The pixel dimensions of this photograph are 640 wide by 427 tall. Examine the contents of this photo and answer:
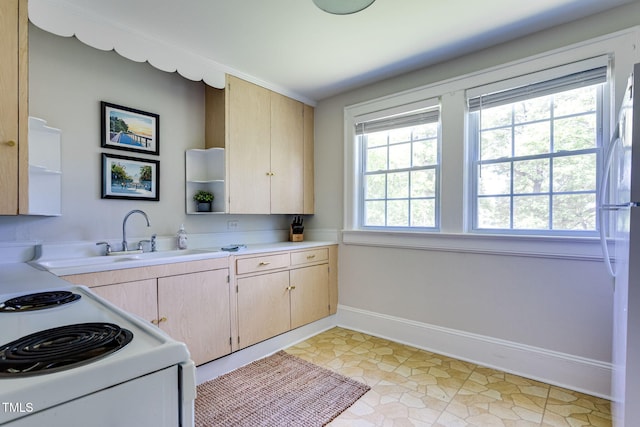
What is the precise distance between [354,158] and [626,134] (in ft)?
7.60

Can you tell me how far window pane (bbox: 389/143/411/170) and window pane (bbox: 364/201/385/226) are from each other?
402mm

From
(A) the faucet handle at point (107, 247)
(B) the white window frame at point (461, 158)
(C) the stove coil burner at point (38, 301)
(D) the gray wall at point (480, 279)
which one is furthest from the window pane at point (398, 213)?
(C) the stove coil burner at point (38, 301)

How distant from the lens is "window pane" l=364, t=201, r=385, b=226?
3264mm

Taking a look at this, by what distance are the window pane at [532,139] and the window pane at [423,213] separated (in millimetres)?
793

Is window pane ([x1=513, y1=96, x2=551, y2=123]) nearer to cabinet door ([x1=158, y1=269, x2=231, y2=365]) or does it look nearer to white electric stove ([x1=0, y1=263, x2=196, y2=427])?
cabinet door ([x1=158, y1=269, x2=231, y2=365])

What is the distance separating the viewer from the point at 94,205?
7.73 ft

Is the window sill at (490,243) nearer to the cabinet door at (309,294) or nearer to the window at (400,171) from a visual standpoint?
the window at (400,171)

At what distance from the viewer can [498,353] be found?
8.09ft

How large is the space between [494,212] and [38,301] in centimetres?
283

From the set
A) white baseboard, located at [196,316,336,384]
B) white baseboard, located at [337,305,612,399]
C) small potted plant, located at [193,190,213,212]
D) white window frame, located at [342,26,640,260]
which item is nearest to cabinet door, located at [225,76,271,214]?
small potted plant, located at [193,190,213,212]

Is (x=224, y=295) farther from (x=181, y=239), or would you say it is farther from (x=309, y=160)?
(x=309, y=160)

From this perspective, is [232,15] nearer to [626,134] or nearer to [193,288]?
[193,288]

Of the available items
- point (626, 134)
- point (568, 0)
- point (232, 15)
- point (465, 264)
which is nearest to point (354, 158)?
point (465, 264)

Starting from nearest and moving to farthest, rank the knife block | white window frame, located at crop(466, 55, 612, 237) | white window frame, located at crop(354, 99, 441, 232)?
white window frame, located at crop(466, 55, 612, 237) < white window frame, located at crop(354, 99, 441, 232) < the knife block
